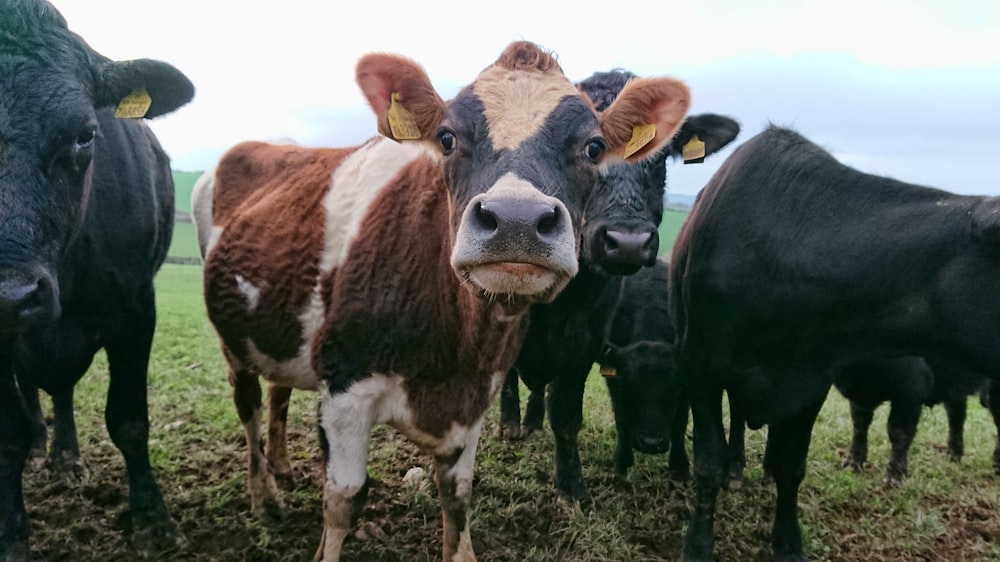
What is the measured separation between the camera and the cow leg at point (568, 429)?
4.70 meters

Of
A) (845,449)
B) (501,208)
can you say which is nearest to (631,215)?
(501,208)

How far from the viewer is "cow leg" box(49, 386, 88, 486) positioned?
14.9 feet

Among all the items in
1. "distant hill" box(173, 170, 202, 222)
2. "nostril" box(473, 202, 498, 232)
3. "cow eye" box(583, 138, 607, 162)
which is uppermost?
"cow eye" box(583, 138, 607, 162)

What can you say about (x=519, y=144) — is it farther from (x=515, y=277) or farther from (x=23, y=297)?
(x=23, y=297)

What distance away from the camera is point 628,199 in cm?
427

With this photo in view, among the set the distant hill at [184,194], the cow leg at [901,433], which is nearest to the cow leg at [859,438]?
the cow leg at [901,433]

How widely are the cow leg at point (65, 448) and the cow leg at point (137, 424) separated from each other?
3.20 ft

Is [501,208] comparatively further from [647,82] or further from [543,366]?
[543,366]

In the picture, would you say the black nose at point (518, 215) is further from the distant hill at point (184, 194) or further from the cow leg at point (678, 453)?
the distant hill at point (184, 194)

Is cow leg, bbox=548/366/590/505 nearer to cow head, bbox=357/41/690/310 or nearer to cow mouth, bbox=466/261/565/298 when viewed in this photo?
cow head, bbox=357/41/690/310

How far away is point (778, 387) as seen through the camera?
381 centimetres

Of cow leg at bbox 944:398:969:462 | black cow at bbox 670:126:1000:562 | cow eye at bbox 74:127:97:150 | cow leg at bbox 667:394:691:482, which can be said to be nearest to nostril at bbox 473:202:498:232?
cow eye at bbox 74:127:97:150

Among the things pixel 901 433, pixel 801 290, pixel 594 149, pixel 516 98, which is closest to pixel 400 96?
pixel 516 98

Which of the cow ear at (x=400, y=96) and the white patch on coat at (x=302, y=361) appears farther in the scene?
the white patch on coat at (x=302, y=361)
